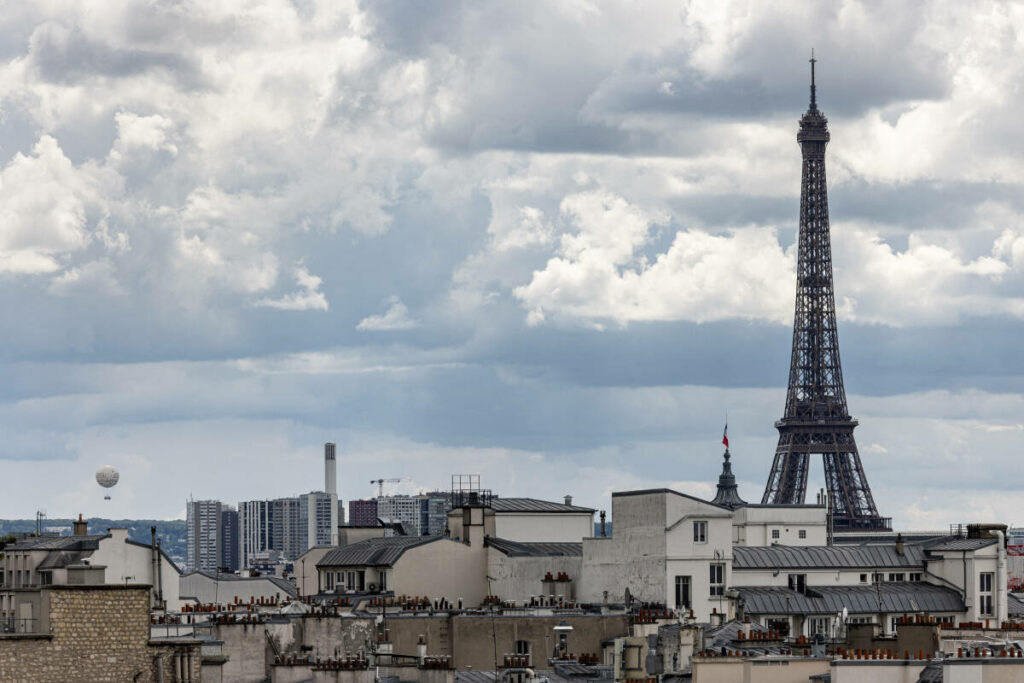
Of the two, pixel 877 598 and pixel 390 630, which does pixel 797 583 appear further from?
pixel 390 630

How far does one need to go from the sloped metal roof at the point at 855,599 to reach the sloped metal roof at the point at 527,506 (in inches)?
515

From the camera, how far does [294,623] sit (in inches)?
3004

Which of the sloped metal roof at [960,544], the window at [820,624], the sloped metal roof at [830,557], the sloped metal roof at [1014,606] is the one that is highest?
the sloped metal roof at [960,544]

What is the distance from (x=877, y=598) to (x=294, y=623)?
3920cm

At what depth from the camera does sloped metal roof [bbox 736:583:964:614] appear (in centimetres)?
10550

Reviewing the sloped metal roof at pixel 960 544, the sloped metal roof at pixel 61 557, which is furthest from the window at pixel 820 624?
the sloped metal roof at pixel 61 557

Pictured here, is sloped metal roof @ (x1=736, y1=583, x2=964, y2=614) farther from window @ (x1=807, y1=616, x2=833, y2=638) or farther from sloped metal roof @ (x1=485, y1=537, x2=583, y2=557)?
sloped metal roof @ (x1=485, y1=537, x2=583, y2=557)

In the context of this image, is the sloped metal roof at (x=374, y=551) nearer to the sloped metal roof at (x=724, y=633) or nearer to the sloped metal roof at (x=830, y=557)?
the sloped metal roof at (x=830, y=557)

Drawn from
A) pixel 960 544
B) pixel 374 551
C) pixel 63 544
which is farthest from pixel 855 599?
pixel 63 544

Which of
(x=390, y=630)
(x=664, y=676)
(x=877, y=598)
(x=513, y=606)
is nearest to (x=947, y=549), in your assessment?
(x=877, y=598)

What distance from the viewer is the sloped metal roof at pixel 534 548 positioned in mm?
104500

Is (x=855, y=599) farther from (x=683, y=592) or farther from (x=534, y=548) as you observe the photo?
(x=534, y=548)

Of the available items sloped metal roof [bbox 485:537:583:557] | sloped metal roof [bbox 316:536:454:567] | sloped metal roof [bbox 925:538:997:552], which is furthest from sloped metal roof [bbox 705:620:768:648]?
sloped metal roof [bbox 925:538:997:552]

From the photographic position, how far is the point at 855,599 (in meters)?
108
